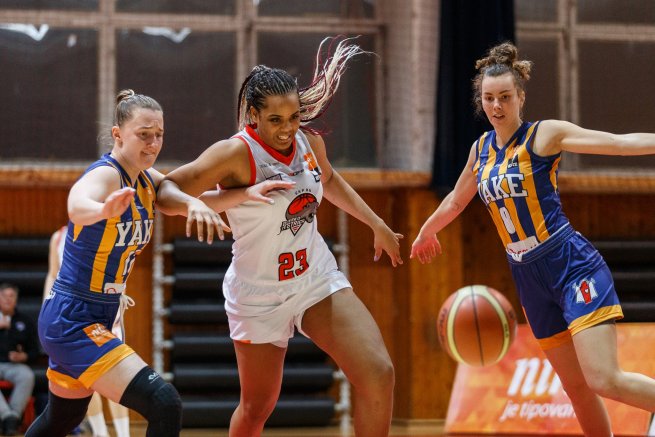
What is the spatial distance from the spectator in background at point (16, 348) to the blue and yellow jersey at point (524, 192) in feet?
18.1

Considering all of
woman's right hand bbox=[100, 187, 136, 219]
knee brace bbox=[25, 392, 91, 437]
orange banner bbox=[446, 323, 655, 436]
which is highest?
woman's right hand bbox=[100, 187, 136, 219]

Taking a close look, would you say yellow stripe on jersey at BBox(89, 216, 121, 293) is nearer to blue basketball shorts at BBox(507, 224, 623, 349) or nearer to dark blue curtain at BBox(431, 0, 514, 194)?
blue basketball shorts at BBox(507, 224, 623, 349)

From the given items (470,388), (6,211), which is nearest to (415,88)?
(470,388)

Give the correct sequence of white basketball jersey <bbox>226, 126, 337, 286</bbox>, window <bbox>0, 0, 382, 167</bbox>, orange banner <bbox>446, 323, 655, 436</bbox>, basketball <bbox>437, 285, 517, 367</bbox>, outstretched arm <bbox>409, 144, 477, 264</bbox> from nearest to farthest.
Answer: white basketball jersey <bbox>226, 126, 337, 286</bbox> → outstretched arm <bbox>409, 144, 477, 264</bbox> → basketball <bbox>437, 285, 517, 367</bbox> → orange banner <bbox>446, 323, 655, 436</bbox> → window <bbox>0, 0, 382, 167</bbox>

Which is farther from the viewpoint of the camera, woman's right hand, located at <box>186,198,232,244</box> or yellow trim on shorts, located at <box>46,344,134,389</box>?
yellow trim on shorts, located at <box>46,344,134,389</box>

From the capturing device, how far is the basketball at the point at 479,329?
7.05 m

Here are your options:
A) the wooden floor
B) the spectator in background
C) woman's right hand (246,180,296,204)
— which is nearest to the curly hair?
woman's right hand (246,180,296,204)

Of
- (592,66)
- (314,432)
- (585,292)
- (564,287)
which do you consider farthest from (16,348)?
(592,66)

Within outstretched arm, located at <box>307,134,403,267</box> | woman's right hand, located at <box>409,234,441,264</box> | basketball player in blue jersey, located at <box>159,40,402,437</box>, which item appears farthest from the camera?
woman's right hand, located at <box>409,234,441,264</box>

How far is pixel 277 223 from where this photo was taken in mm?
4238

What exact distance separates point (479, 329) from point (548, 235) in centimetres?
258

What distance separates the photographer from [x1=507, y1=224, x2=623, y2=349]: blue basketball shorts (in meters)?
4.39

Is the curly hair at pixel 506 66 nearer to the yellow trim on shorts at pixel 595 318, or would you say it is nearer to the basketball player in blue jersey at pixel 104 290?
the yellow trim on shorts at pixel 595 318

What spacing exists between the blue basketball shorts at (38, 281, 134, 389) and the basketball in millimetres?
3600
